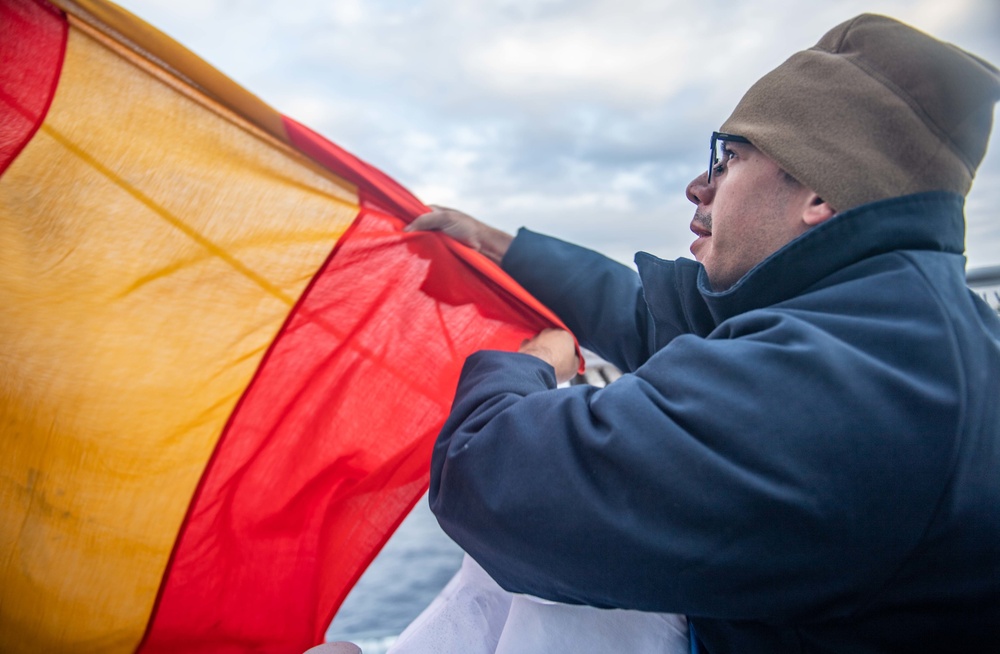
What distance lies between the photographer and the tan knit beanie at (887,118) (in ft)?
2.42

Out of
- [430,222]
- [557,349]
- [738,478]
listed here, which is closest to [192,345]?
[430,222]

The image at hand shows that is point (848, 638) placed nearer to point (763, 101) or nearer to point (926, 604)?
point (926, 604)

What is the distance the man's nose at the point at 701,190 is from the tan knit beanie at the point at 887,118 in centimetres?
12

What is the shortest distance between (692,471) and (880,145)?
1.46 ft

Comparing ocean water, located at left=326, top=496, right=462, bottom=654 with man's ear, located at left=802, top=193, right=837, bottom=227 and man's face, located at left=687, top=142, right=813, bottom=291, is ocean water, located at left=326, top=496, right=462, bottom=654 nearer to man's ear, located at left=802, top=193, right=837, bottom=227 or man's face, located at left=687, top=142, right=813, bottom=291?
man's face, located at left=687, top=142, right=813, bottom=291

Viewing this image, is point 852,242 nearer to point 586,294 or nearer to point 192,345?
point 586,294

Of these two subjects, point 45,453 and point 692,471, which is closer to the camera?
point 692,471

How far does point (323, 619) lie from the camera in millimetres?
1223

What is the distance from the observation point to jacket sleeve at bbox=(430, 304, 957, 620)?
1.99 feet

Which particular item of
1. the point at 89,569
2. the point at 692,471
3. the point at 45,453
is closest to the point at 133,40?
the point at 45,453

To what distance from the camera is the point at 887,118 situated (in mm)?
745

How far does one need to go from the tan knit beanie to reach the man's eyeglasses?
78mm

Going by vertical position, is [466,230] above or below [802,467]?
above

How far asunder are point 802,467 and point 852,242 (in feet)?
0.90
